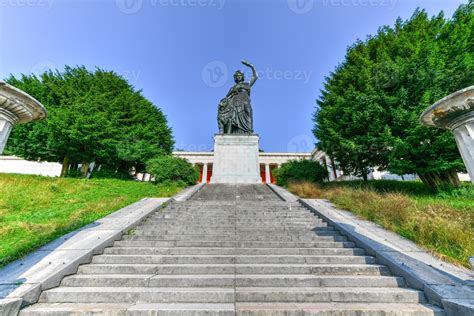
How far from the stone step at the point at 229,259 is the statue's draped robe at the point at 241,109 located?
14427mm

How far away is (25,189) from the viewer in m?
9.56

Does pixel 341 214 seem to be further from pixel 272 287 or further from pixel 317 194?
pixel 272 287

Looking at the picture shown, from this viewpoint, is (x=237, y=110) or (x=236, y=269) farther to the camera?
(x=237, y=110)

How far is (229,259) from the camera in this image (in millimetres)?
4195

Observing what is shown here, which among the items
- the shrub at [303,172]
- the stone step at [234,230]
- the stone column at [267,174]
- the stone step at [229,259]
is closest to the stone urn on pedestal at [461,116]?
the stone step at [229,259]

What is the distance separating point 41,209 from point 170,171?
7952mm

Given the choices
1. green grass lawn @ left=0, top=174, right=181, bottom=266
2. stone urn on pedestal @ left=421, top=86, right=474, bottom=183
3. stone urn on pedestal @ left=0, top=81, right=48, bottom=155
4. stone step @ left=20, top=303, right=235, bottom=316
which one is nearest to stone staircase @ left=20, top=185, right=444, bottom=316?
stone step @ left=20, top=303, right=235, bottom=316

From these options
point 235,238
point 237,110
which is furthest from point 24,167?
point 235,238

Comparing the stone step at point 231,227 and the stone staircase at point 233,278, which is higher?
the stone step at point 231,227

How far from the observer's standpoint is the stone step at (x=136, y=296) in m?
3.15

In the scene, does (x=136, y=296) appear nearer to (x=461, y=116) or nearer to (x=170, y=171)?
(x=461, y=116)

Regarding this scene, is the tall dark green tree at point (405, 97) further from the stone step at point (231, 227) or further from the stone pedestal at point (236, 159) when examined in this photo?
the stone step at point (231, 227)

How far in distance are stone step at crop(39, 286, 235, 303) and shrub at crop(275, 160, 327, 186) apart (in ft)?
41.5

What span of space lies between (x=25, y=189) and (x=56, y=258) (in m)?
8.28
